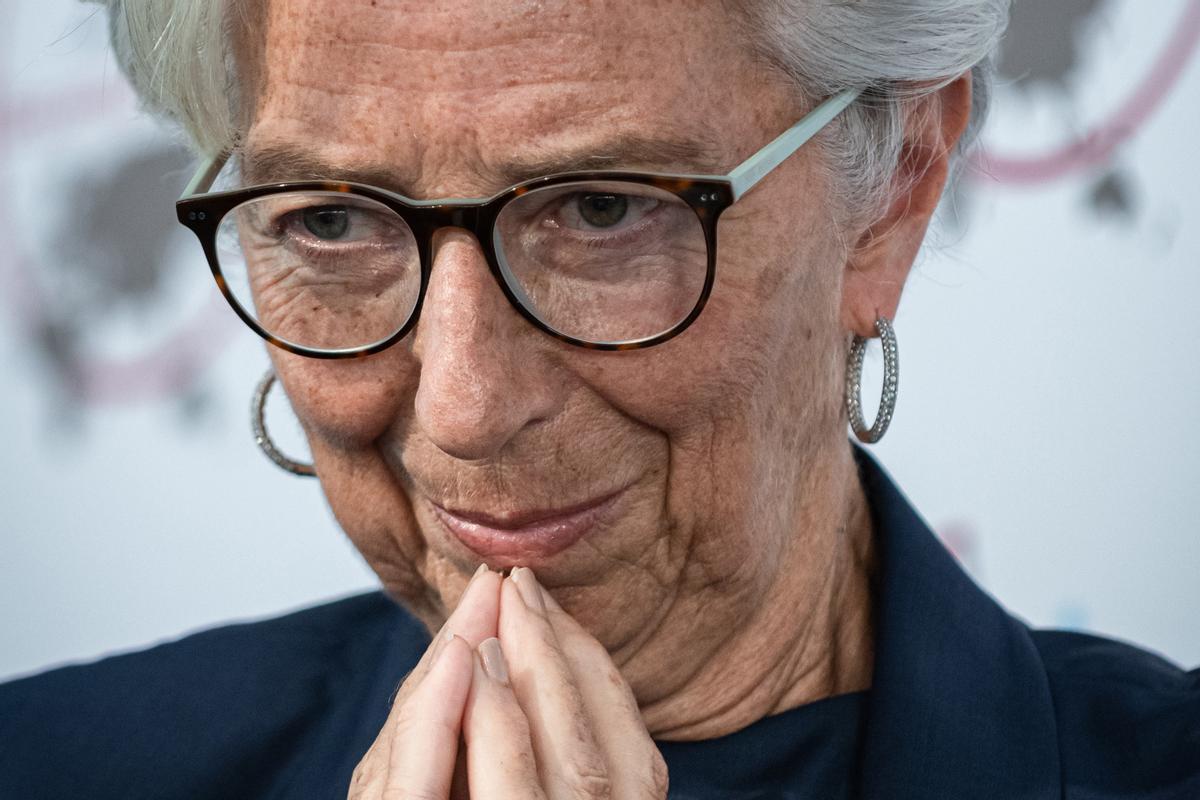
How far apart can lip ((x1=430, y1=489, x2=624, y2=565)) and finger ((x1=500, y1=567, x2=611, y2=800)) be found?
0.08 meters

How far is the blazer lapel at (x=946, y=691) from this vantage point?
159 cm

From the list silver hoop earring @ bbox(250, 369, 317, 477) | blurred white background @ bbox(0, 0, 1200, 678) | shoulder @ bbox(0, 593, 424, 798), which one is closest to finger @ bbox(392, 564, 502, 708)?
silver hoop earring @ bbox(250, 369, 317, 477)

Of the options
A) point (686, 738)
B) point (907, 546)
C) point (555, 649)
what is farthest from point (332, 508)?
point (907, 546)

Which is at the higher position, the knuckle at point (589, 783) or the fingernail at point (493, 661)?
the fingernail at point (493, 661)

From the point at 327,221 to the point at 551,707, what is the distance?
0.59 m

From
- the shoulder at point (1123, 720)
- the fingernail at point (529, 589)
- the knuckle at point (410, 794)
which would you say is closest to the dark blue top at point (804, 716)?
the shoulder at point (1123, 720)

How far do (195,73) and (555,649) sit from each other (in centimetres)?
76

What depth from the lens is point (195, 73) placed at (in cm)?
146

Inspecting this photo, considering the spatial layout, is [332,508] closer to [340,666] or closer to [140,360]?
[340,666]

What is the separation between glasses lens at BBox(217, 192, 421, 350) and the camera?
1384 mm

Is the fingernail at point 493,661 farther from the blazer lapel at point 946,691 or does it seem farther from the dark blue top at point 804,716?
the blazer lapel at point 946,691

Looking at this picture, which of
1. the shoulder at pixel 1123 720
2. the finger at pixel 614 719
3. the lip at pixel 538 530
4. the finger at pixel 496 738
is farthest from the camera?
the shoulder at pixel 1123 720

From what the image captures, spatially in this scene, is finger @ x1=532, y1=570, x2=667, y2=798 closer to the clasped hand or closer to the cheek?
the clasped hand

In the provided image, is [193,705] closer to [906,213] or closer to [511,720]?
[511,720]
